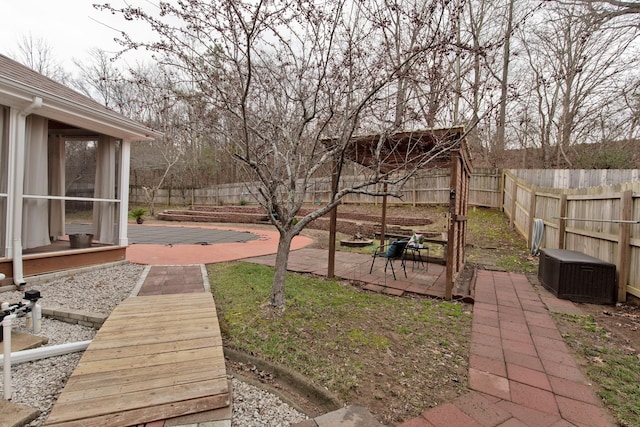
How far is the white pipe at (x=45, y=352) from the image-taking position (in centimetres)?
232

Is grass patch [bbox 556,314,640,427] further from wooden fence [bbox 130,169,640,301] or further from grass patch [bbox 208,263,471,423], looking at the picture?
wooden fence [bbox 130,169,640,301]

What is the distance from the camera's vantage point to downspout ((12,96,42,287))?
3881mm

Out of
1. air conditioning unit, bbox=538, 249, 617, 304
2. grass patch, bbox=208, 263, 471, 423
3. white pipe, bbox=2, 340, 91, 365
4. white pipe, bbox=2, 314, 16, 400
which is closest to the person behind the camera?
white pipe, bbox=2, 314, 16, 400

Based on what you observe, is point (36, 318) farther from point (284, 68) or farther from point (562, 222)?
point (562, 222)

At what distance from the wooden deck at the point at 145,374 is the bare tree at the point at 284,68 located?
1.10 meters

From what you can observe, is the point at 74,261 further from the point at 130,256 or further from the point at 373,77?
the point at 373,77

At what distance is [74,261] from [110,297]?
1.53 metres

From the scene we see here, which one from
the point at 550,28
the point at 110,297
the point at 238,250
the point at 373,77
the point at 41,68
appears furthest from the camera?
the point at 41,68

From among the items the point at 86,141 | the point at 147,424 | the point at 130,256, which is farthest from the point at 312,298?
the point at 86,141

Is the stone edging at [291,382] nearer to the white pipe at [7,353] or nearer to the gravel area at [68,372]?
the gravel area at [68,372]

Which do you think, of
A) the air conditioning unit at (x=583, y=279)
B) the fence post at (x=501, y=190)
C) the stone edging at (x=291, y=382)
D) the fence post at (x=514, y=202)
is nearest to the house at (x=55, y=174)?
the stone edging at (x=291, y=382)

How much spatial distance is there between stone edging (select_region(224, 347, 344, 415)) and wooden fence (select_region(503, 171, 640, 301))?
419 cm

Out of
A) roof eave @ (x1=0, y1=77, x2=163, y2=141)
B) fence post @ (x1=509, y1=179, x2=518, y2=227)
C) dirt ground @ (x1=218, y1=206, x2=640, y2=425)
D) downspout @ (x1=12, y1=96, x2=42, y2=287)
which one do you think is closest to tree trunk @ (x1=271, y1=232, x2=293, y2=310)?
dirt ground @ (x1=218, y1=206, x2=640, y2=425)

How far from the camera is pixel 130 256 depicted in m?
6.34
